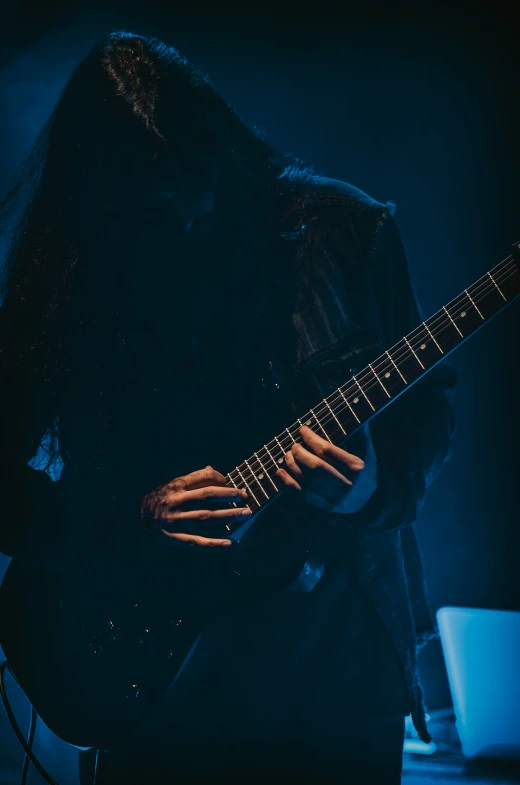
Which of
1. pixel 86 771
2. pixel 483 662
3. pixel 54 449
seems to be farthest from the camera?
pixel 483 662

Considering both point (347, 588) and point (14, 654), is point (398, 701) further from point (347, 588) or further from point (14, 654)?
point (14, 654)

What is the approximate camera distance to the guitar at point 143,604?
106cm

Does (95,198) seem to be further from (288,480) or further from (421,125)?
(421,125)

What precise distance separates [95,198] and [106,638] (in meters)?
1.06

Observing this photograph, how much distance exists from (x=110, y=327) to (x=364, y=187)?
1.47m

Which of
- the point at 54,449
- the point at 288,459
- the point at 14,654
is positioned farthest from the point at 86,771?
the point at 288,459

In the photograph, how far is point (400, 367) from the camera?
3.51 ft

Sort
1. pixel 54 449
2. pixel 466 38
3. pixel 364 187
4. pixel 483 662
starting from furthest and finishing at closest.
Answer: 1. pixel 364 187
2. pixel 466 38
3. pixel 483 662
4. pixel 54 449

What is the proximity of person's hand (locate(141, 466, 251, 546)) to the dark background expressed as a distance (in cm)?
161

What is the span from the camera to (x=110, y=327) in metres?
1.52

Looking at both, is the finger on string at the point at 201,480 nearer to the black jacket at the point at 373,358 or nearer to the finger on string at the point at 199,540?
the finger on string at the point at 199,540

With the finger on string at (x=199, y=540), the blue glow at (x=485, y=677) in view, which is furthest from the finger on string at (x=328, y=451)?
the blue glow at (x=485, y=677)

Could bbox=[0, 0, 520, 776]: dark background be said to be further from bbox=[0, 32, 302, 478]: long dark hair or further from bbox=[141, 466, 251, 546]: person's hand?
bbox=[141, 466, 251, 546]: person's hand

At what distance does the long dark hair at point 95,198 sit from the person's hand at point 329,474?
0.59 m
